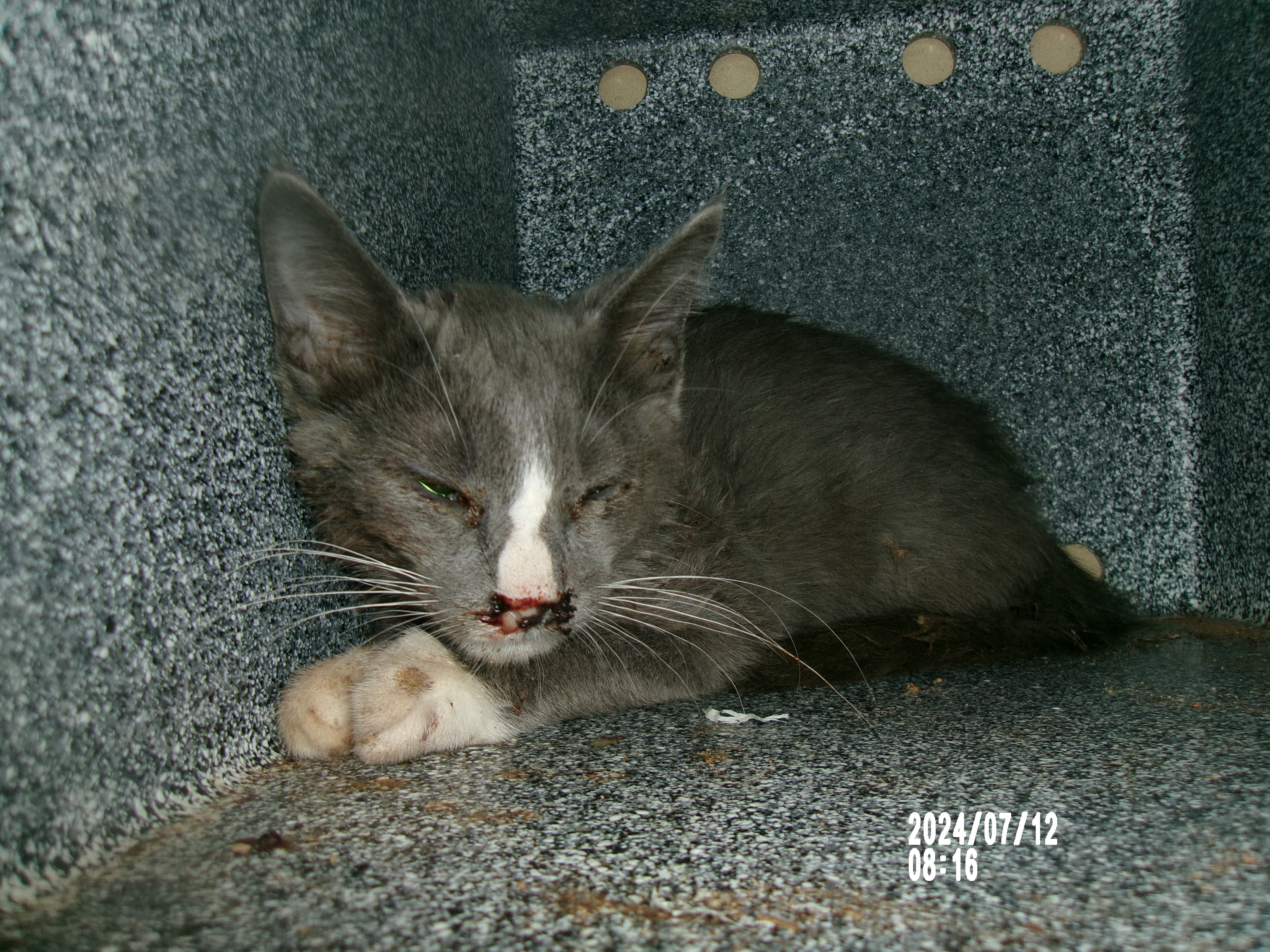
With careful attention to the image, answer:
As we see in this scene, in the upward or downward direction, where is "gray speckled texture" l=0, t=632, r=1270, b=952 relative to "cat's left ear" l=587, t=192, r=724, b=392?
downward

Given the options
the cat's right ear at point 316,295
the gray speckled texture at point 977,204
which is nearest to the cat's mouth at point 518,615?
Result: the cat's right ear at point 316,295

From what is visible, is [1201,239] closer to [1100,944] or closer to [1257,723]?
[1257,723]

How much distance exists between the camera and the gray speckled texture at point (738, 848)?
1.73 feet

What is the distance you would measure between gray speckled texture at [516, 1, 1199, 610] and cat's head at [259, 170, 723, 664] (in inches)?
21.9

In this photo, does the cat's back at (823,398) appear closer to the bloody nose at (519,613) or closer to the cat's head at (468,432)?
the cat's head at (468,432)

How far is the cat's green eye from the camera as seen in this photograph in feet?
3.38

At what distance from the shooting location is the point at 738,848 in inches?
25.9

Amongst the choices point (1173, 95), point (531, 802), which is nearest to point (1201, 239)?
point (1173, 95)

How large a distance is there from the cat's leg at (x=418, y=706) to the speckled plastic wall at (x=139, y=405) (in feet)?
0.32

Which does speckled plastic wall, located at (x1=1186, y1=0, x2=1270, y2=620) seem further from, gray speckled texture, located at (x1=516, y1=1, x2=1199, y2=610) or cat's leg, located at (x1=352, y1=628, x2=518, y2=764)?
cat's leg, located at (x1=352, y1=628, x2=518, y2=764)

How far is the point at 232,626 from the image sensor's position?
829mm

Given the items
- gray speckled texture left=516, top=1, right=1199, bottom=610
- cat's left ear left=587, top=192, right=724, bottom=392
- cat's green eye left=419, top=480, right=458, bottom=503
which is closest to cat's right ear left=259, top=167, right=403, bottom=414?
cat's green eye left=419, top=480, right=458, bottom=503

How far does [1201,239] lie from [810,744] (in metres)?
1.16

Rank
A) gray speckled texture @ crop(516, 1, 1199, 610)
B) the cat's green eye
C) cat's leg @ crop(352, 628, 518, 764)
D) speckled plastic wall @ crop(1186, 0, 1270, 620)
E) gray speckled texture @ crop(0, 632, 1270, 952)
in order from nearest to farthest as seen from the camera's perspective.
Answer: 1. gray speckled texture @ crop(0, 632, 1270, 952)
2. cat's leg @ crop(352, 628, 518, 764)
3. the cat's green eye
4. speckled plastic wall @ crop(1186, 0, 1270, 620)
5. gray speckled texture @ crop(516, 1, 1199, 610)
